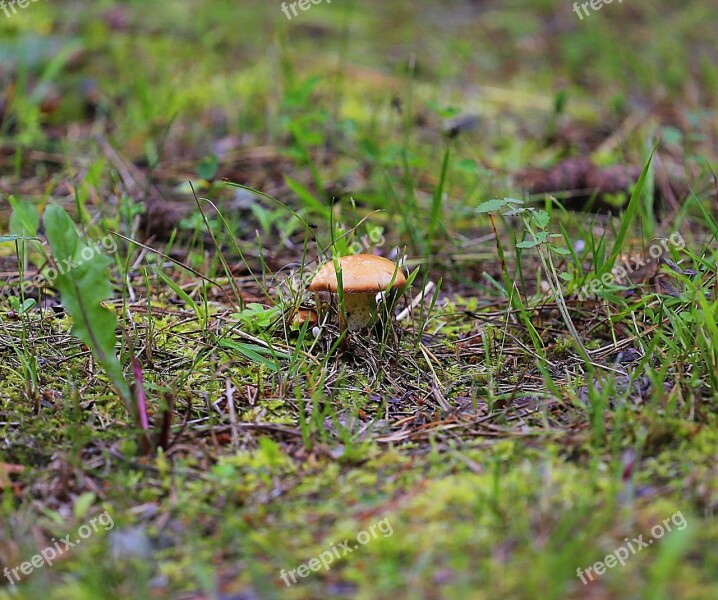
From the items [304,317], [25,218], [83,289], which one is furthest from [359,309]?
[25,218]

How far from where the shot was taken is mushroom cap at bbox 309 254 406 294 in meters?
2.48

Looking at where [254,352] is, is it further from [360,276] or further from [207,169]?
[207,169]

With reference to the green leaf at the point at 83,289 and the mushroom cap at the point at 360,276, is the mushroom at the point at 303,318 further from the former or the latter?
the green leaf at the point at 83,289

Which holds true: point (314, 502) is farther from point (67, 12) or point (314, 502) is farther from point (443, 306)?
point (67, 12)

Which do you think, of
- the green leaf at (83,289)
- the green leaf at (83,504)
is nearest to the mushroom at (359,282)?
the green leaf at (83,289)

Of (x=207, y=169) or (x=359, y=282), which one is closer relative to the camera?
(x=359, y=282)

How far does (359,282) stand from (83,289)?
2.98 ft

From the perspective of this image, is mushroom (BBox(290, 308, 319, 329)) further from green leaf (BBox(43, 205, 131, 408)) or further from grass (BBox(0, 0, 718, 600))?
green leaf (BBox(43, 205, 131, 408))

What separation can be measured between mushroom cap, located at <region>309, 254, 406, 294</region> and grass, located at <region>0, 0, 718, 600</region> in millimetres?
100

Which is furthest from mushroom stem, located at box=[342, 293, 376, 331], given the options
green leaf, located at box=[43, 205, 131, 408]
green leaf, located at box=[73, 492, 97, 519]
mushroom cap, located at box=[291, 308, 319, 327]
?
green leaf, located at box=[73, 492, 97, 519]

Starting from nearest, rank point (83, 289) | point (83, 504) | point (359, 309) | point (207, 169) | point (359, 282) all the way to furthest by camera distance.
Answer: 1. point (83, 504)
2. point (83, 289)
3. point (359, 282)
4. point (359, 309)
5. point (207, 169)

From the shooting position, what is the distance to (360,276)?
98.0 inches

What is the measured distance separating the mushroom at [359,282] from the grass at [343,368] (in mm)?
83

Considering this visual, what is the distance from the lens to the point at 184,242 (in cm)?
354
